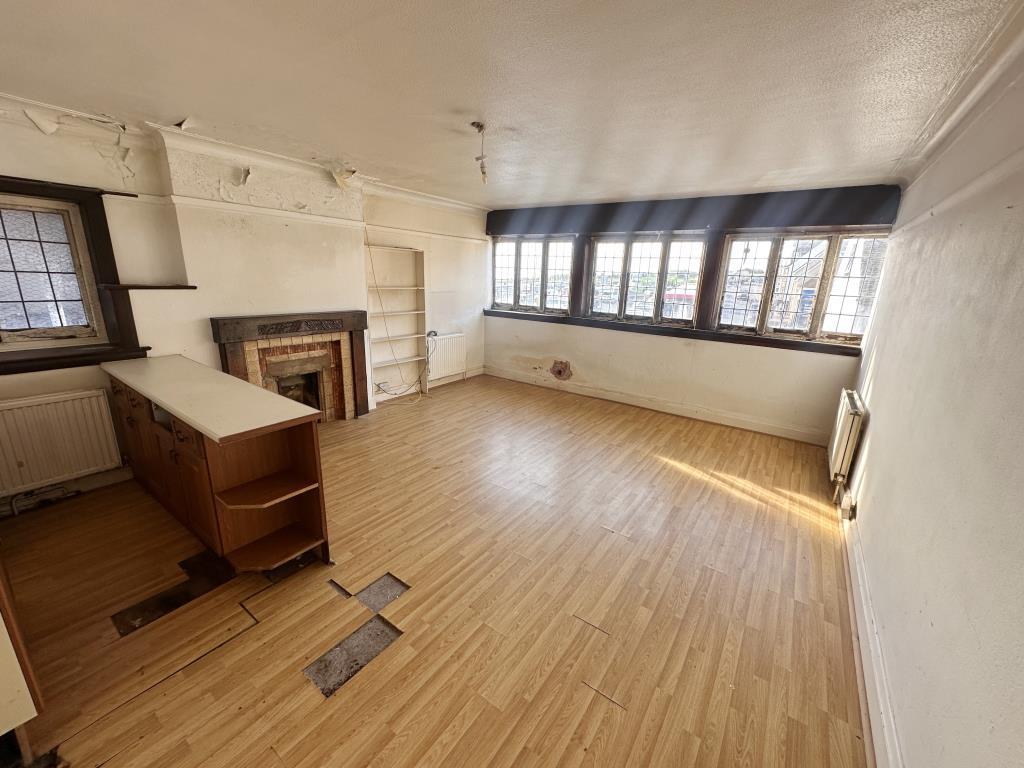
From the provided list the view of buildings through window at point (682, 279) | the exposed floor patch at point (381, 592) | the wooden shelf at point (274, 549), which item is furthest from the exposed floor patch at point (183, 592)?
the view of buildings through window at point (682, 279)

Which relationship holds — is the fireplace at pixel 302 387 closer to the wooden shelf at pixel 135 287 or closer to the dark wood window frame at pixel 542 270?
the wooden shelf at pixel 135 287

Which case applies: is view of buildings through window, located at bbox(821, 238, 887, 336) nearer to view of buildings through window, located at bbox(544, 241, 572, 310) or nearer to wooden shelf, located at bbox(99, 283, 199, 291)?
view of buildings through window, located at bbox(544, 241, 572, 310)

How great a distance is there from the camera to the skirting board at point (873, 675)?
1456 mm

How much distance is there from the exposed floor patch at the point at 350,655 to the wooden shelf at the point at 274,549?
62cm

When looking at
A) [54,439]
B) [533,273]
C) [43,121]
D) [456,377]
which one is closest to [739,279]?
→ [533,273]

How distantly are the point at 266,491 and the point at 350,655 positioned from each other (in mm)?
988

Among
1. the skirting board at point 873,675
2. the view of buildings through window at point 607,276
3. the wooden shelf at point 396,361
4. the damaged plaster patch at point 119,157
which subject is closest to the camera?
the skirting board at point 873,675

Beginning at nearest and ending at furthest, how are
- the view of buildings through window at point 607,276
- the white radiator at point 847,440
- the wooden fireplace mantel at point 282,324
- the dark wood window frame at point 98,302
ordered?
the dark wood window frame at point 98,302 → the white radiator at point 847,440 → the wooden fireplace mantel at point 282,324 → the view of buildings through window at point 607,276

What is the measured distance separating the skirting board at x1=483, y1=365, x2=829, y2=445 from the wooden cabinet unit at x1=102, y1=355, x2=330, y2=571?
14.1 feet

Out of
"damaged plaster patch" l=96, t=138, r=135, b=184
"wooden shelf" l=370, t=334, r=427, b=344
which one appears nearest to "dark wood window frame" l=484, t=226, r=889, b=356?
"wooden shelf" l=370, t=334, r=427, b=344

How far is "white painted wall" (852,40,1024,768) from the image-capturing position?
103 cm

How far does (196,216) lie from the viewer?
10.7 ft

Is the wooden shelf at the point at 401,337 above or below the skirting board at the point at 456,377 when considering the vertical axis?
above

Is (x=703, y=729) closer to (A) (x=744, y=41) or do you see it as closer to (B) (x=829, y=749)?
(B) (x=829, y=749)
